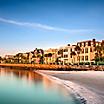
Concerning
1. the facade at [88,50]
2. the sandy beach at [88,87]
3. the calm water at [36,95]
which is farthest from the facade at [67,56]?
the calm water at [36,95]

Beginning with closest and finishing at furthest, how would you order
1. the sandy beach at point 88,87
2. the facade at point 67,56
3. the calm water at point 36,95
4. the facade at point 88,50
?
the sandy beach at point 88,87 → the calm water at point 36,95 → the facade at point 88,50 → the facade at point 67,56

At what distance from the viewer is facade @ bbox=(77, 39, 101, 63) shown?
118 meters

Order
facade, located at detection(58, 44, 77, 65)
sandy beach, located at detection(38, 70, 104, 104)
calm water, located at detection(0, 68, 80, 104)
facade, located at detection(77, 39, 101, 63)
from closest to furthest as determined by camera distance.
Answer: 1. sandy beach, located at detection(38, 70, 104, 104)
2. calm water, located at detection(0, 68, 80, 104)
3. facade, located at detection(77, 39, 101, 63)
4. facade, located at detection(58, 44, 77, 65)

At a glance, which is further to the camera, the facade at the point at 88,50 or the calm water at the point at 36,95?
the facade at the point at 88,50

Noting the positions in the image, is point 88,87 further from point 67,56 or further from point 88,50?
point 67,56

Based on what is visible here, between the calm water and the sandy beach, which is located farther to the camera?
the calm water

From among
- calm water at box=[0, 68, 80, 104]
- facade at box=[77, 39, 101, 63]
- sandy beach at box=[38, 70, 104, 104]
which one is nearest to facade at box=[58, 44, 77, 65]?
facade at box=[77, 39, 101, 63]

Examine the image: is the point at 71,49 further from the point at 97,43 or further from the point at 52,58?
the point at 52,58

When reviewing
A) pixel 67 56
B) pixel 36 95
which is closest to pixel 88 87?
pixel 36 95

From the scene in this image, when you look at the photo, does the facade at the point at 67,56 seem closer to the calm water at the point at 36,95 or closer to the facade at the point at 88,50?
the facade at the point at 88,50

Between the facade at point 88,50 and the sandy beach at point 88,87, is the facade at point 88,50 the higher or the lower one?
the higher one

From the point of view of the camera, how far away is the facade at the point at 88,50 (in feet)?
388

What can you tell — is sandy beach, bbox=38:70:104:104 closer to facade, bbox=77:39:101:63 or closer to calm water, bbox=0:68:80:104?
calm water, bbox=0:68:80:104

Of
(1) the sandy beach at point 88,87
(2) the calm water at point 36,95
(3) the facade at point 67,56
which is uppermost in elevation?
(3) the facade at point 67,56
